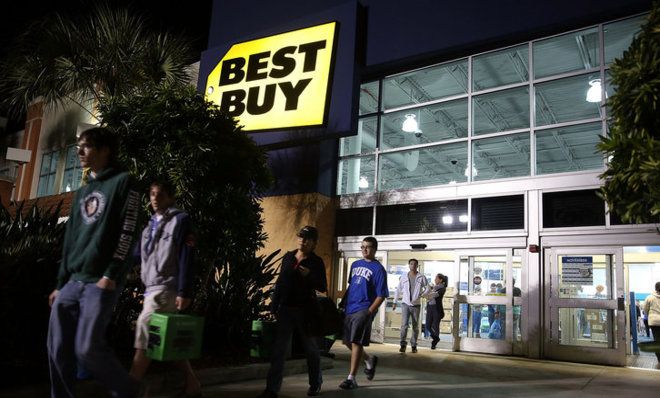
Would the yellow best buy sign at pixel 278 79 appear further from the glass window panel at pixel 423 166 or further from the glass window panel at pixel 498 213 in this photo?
the glass window panel at pixel 498 213

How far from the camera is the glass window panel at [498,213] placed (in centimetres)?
908

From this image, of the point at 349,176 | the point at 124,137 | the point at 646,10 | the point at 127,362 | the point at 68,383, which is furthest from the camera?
the point at 349,176

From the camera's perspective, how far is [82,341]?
8.87 feet

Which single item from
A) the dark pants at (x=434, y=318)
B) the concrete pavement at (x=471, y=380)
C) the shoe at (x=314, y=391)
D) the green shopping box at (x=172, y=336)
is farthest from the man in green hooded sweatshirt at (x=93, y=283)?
the dark pants at (x=434, y=318)

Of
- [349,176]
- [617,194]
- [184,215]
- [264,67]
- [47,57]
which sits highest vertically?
[264,67]

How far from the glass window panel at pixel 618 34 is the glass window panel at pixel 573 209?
7.94 feet

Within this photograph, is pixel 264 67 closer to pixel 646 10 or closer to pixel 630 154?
pixel 646 10

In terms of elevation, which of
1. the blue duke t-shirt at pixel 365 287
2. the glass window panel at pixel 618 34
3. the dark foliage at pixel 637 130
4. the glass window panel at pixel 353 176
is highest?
the glass window panel at pixel 618 34

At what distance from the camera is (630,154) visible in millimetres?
3670

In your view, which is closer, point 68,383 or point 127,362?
point 68,383

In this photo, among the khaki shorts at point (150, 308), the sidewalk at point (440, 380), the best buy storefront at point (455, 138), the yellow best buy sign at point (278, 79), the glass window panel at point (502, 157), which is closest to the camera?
the khaki shorts at point (150, 308)

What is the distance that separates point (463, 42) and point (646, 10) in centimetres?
295

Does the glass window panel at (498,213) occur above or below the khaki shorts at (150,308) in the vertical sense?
above

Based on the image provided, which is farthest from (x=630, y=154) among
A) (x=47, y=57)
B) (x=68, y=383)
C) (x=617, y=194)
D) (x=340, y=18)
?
(x=47, y=57)
